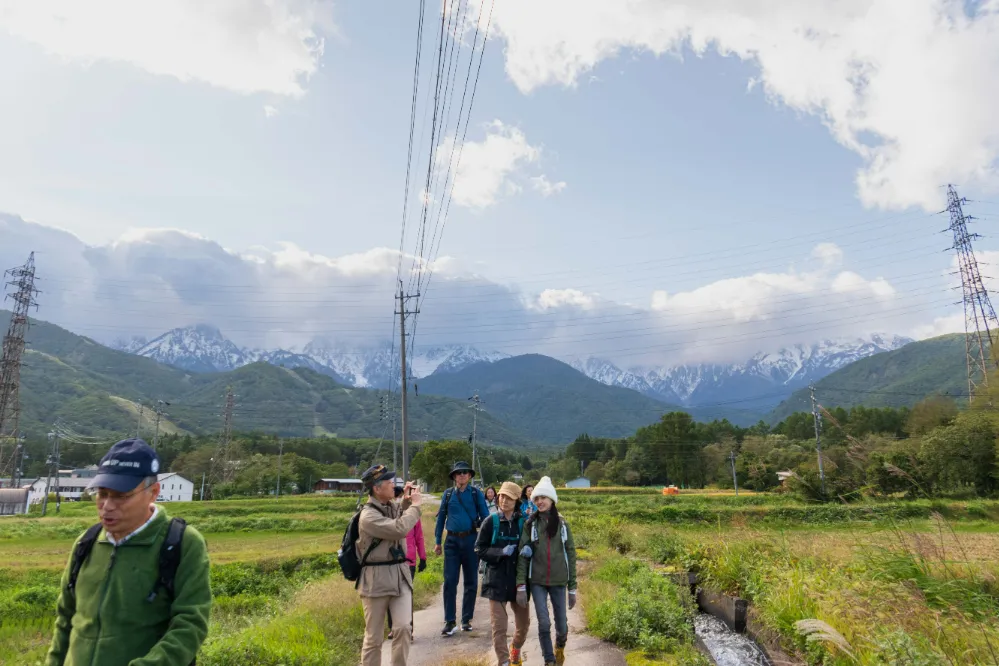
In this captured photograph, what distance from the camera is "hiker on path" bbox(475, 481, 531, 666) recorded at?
6.83 metres

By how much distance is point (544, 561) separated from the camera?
697 centimetres

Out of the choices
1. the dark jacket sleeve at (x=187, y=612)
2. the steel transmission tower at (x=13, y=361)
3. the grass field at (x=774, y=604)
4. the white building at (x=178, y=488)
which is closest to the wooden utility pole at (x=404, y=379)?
the grass field at (x=774, y=604)

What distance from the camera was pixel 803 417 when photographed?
130m

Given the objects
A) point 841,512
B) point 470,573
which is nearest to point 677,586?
point 470,573

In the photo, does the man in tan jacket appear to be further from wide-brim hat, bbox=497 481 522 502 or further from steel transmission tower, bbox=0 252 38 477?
steel transmission tower, bbox=0 252 38 477

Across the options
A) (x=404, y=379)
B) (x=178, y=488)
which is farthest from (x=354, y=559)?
(x=178, y=488)

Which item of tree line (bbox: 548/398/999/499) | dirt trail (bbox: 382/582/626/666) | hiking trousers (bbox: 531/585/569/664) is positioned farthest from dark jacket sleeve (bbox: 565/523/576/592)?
tree line (bbox: 548/398/999/499)

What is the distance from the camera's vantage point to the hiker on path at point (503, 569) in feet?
22.4

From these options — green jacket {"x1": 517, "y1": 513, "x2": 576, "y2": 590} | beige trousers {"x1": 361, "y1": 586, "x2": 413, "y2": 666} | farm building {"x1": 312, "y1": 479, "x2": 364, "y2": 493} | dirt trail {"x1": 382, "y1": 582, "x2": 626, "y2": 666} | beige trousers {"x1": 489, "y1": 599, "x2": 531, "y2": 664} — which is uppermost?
green jacket {"x1": 517, "y1": 513, "x2": 576, "y2": 590}

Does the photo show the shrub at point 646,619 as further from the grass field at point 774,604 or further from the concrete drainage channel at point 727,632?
the concrete drainage channel at point 727,632

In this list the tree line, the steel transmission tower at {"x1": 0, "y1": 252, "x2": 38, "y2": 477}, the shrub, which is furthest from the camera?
the steel transmission tower at {"x1": 0, "y1": 252, "x2": 38, "y2": 477}

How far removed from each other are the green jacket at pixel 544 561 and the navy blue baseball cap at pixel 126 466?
4668 mm

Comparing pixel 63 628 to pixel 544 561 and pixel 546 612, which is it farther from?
pixel 546 612

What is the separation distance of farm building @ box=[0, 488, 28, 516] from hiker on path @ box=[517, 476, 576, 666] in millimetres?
89374
